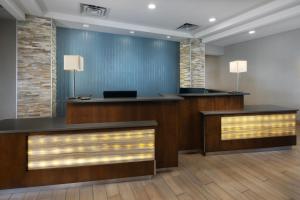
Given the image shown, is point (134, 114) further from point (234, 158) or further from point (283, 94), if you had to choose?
point (283, 94)

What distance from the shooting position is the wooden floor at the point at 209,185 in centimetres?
253

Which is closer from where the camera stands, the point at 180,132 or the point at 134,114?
the point at 134,114

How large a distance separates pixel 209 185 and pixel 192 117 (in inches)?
60.8

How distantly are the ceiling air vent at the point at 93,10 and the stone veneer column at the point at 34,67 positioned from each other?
3.04 feet

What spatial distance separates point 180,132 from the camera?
409 centimetres

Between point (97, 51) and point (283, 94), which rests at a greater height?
point (97, 51)

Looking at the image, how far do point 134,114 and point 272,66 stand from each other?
6437 millimetres

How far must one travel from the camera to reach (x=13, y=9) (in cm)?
409

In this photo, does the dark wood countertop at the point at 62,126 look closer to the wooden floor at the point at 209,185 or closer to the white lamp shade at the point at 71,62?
the wooden floor at the point at 209,185

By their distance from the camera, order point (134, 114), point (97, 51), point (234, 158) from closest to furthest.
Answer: point (134, 114), point (234, 158), point (97, 51)

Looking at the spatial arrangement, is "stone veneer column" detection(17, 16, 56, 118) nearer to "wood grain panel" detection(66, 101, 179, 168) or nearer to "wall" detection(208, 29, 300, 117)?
"wood grain panel" detection(66, 101, 179, 168)

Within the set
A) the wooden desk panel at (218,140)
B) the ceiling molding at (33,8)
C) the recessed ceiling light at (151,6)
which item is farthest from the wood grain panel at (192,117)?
the ceiling molding at (33,8)

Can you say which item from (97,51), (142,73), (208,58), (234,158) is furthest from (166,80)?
(234,158)

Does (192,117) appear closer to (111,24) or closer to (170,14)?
(170,14)
